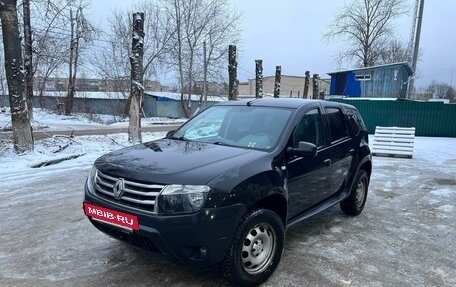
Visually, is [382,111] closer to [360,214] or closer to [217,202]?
[360,214]

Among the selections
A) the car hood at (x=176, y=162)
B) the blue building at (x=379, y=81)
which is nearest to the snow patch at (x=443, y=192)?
the car hood at (x=176, y=162)

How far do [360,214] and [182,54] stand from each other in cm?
2927

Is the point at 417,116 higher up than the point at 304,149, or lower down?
lower down

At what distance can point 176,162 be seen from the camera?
3.35m

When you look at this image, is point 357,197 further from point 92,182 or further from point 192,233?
point 92,182

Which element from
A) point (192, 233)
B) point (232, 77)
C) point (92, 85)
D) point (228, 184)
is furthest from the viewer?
point (92, 85)

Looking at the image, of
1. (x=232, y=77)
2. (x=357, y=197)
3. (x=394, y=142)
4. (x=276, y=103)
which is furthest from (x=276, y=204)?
(x=232, y=77)

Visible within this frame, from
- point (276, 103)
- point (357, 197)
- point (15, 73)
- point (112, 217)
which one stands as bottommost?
point (357, 197)

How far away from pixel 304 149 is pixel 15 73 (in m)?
8.51

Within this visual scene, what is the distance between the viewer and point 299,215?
4.19m

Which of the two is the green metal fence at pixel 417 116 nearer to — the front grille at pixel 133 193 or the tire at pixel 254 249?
the tire at pixel 254 249

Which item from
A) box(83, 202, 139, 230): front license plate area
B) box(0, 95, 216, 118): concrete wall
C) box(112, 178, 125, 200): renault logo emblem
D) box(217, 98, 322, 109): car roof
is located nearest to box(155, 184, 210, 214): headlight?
box(83, 202, 139, 230): front license plate area

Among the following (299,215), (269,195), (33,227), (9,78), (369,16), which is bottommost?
(33,227)

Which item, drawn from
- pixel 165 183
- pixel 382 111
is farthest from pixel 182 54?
pixel 165 183
